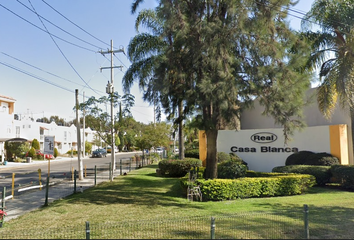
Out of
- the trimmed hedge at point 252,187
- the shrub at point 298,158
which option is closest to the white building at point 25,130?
the shrub at point 298,158

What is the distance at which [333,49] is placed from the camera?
15367 mm

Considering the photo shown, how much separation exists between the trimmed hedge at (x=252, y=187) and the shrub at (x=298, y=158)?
12.3 feet

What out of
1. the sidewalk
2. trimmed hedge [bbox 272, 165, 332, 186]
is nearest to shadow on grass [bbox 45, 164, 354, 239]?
trimmed hedge [bbox 272, 165, 332, 186]

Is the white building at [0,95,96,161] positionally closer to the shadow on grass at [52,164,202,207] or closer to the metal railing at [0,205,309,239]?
the shadow on grass at [52,164,202,207]

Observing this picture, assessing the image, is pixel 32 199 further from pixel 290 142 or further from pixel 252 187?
pixel 290 142

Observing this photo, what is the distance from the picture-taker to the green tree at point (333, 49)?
13848mm

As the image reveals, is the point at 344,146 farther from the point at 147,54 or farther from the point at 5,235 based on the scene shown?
the point at 5,235

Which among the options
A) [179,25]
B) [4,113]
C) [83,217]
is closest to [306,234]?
[83,217]

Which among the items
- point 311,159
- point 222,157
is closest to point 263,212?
point 311,159

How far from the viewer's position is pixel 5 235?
6910mm

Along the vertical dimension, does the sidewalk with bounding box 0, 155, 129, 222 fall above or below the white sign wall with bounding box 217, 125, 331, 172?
below

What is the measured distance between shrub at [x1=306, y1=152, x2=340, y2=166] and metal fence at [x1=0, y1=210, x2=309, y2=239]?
354 inches

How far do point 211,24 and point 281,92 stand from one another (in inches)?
128

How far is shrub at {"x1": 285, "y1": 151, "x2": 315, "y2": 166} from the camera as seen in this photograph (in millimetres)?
16859
